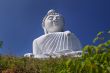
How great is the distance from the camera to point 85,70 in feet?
8.84

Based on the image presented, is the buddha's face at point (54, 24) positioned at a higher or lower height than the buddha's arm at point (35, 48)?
higher

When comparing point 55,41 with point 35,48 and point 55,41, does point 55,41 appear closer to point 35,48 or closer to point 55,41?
point 55,41

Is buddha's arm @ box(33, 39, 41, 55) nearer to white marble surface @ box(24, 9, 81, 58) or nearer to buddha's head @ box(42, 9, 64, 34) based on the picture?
white marble surface @ box(24, 9, 81, 58)

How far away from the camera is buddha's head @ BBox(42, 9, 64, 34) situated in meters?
20.7

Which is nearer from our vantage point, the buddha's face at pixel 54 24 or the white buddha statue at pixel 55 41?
the white buddha statue at pixel 55 41

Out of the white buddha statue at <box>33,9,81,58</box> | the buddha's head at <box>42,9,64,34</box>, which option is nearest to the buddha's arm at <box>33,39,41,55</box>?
the white buddha statue at <box>33,9,81,58</box>

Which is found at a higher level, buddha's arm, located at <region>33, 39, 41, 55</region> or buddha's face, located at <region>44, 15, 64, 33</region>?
buddha's face, located at <region>44, 15, 64, 33</region>

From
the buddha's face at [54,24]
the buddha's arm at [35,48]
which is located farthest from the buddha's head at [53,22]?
the buddha's arm at [35,48]

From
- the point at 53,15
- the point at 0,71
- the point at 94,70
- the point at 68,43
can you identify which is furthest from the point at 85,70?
the point at 53,15

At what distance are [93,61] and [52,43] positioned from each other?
689 inches

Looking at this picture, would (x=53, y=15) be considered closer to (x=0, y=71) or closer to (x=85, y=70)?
(x=0, y=71)

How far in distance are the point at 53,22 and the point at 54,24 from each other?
14cm

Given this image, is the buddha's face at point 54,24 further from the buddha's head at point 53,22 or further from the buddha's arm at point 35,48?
the buddha's arm at point 35,48

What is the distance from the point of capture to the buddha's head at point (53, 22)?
20.7m
